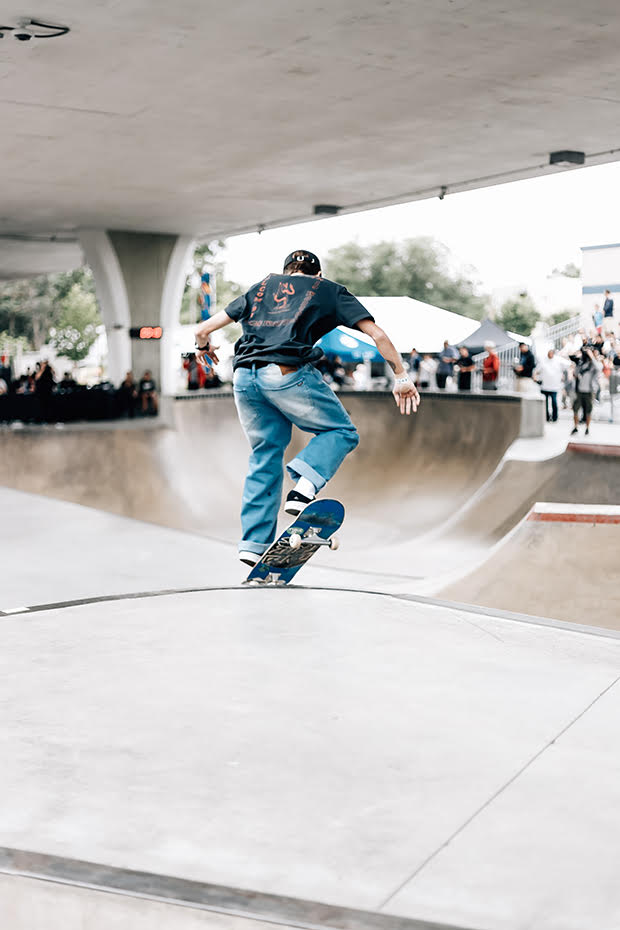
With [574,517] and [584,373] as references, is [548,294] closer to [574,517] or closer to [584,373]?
[584,373]

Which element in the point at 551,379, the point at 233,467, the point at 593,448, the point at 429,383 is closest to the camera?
the point at 593,448

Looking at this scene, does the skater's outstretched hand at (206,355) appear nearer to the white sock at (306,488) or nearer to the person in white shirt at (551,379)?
the white sock at (306,488)

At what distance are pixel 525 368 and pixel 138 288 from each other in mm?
10539

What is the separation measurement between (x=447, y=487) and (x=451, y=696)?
654 inches

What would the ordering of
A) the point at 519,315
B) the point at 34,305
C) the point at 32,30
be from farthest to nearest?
the point at 34,305, the point at 519,315, the point at 32,30

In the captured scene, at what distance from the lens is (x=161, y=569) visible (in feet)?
18.0

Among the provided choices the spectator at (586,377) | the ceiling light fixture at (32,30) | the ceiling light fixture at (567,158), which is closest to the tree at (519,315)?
the spectator at (586,377)

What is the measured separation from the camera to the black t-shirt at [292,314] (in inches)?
170

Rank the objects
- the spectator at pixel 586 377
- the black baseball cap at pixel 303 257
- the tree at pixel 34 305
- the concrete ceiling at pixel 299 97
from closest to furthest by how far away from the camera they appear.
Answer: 1. the black baseball cap at pixel 303 257
2. the concrete ceiling at pixel 299 97
3. the spectator at pixel 586 377
4. the tree at pixel 34 305

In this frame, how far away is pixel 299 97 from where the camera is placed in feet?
39.4

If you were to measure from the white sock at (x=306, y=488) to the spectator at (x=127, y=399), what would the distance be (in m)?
19.7

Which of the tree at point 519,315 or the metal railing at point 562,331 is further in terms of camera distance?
the tree at point 519,315

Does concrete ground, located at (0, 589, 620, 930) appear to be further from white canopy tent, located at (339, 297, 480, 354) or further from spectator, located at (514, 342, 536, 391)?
white canopy tent, located at (339, 297, 480, 354)

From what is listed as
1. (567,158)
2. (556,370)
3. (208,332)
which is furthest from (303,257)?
(556,370)
